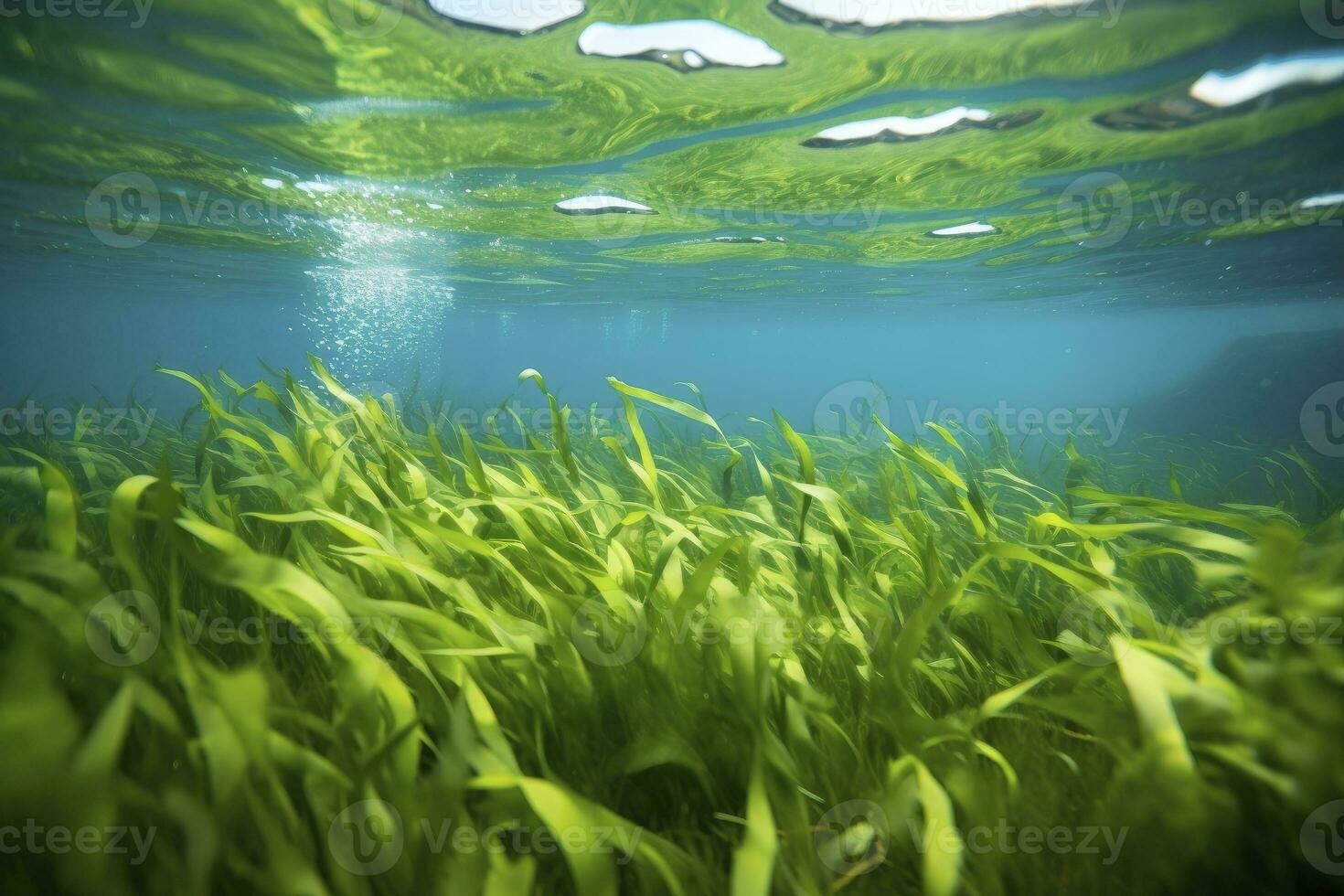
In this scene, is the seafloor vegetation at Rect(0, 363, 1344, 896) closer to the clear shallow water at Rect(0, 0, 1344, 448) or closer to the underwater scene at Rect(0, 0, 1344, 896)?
the underwater scene at Rect(0, 0, 1344, 896)

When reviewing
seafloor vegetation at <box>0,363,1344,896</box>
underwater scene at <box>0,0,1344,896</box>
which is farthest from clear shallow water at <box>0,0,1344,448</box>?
seafloor vegetation at <box>0,363,1344,896</box>

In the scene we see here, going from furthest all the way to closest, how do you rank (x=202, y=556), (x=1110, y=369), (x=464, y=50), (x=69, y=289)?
(x=1110, y=369)
(x=69, y=289)
(x=464, y=50)
(x=202, y=556)

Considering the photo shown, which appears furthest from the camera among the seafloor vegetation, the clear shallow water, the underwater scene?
the clear shallow water

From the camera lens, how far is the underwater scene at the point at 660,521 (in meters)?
1.44

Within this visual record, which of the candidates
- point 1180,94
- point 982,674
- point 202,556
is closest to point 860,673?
point 982,674

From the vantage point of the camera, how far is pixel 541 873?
1.54 metres

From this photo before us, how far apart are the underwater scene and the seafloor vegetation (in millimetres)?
14

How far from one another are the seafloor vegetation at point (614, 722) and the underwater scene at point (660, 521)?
0.05 feet

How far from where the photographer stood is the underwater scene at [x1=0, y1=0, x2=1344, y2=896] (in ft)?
4.72

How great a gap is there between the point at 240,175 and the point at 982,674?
14.5m

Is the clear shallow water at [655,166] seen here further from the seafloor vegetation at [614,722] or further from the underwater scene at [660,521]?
the seafloor vegetation at [614,722]

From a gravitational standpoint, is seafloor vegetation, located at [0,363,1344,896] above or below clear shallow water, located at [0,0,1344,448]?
below

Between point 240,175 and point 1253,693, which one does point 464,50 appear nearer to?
point 240,175

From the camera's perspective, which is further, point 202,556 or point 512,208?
point 512,208
